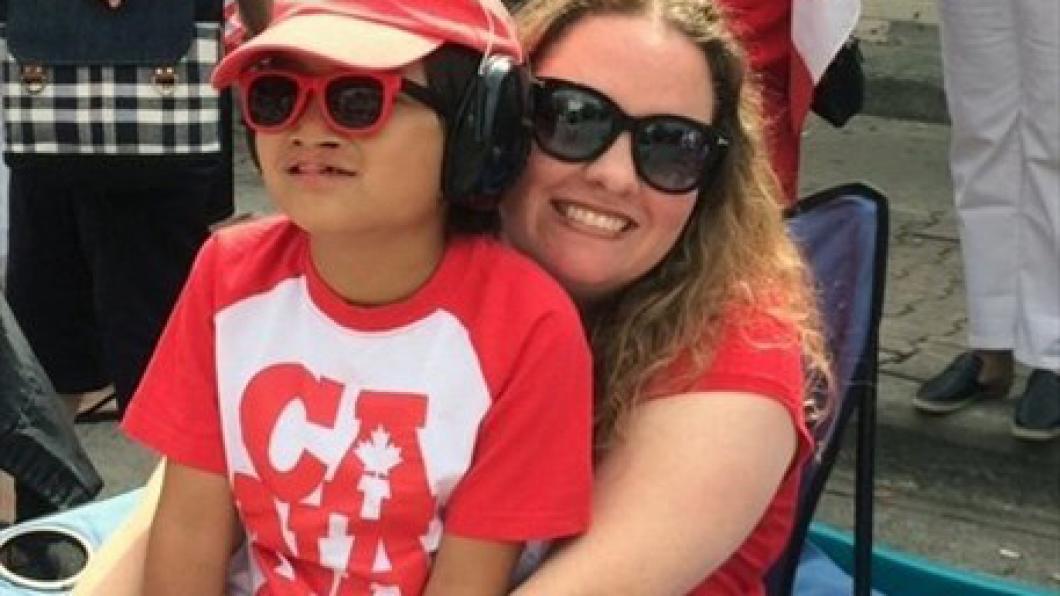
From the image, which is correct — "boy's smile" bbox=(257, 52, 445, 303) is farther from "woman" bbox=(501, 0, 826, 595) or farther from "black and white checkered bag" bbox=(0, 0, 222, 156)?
"black and white checkered bag" bbox=(0, 0, 222, 156)

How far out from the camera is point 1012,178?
419 centimetres

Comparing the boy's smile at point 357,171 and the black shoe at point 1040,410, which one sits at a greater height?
the boy's smile at point 357,171

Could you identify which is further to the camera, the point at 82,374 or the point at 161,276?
the point at 82,374

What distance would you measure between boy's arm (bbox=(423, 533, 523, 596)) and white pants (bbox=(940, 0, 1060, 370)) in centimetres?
250

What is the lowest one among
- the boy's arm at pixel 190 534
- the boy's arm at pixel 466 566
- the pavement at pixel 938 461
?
the pavement at pixel 938 461

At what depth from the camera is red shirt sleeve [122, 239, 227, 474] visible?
2.00 metres

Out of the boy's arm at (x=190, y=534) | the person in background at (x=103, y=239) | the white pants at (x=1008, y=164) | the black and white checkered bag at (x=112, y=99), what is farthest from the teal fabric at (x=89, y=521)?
the white pants at (x=1008, y=164)

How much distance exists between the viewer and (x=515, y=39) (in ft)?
6.19

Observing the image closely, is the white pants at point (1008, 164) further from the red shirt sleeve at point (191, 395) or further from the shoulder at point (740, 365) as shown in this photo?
the red shirt sleeve at point (191, 395)

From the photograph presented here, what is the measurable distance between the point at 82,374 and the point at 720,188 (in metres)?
2.19

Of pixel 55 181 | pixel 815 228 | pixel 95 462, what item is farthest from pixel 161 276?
pixel 815 228

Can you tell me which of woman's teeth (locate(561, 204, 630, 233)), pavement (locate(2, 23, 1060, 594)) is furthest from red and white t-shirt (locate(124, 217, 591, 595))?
pavement (locate(2, 23, 1060, 594))

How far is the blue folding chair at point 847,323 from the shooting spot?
2377 millimetres

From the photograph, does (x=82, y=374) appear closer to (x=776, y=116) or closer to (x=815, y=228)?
(x=776, y=116)
